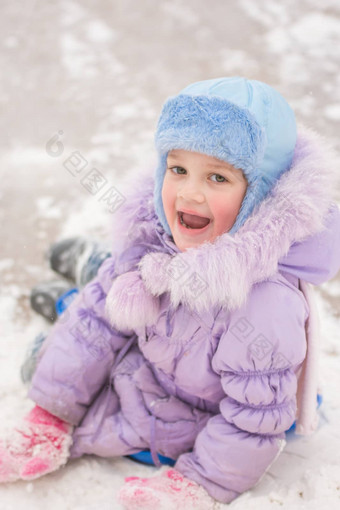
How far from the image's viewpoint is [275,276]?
113cm

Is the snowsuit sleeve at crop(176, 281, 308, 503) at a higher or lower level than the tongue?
lower

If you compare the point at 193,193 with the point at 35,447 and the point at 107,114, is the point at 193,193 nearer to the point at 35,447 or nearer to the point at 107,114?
the point at 35,447

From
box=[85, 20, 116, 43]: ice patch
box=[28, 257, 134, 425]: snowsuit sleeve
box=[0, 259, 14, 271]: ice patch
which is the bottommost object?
box=[28, 257, 134, 425]: snowsuit sleeve

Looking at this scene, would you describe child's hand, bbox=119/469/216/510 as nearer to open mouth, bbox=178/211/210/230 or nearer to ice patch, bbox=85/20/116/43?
open mouth, bbox=178/211/210/230

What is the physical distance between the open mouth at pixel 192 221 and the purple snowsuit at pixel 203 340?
0.23 feet

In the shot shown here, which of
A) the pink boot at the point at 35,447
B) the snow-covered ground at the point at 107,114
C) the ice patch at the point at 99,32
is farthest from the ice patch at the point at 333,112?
the pink boot at the point at 35,447

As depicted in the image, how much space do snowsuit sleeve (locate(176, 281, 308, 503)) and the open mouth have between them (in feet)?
0.60

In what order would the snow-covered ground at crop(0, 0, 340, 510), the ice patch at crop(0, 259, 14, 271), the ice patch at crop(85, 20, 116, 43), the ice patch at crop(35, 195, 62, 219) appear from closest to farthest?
1. the snow-covered ground at crop(0, 0, 340, 510)
2. the ice patch at crop(0, 259, 14, 271)
3. the ice patch at crop(35, 195, 62, 219)
4. the ice patch at crop(85, 20, 116, 43)

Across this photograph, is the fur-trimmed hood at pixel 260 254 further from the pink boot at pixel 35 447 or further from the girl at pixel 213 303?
the pink boot at pixel 35 447

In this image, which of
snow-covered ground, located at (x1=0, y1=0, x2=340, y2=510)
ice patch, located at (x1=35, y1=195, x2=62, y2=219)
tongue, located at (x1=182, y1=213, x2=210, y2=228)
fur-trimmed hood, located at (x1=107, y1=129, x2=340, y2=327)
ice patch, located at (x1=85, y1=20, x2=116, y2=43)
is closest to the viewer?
fur-trimmed hood, located at (x1=107, y1=129, x2=340, y2=327)

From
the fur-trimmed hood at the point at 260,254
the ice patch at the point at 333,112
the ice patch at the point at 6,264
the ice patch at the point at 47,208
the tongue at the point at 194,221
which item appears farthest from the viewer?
the ice patch at the point at 333,112

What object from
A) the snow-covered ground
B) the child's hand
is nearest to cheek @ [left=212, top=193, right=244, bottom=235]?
the snow-covered ground

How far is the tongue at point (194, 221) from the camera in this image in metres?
1.17

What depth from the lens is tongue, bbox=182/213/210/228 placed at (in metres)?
1.17
